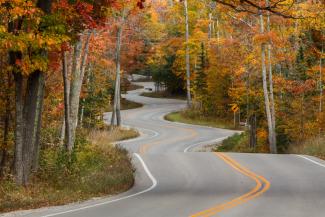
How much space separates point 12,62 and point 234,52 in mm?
34555

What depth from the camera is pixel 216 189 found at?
17.1 m

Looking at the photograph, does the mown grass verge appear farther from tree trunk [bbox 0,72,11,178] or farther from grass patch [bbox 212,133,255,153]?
tree trunk [bbox 0,72,11,178]

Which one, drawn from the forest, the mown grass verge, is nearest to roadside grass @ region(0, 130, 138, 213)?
the forest

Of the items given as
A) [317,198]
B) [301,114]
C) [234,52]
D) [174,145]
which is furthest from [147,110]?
[317,198]

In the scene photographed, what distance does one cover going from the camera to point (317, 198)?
1514 centimetres

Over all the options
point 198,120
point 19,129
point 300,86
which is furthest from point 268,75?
point 19,129

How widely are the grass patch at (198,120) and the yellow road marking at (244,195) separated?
107 feet

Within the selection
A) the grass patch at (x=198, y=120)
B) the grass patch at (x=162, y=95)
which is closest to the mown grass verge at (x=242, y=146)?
the grass patch at (x=198, y=120)

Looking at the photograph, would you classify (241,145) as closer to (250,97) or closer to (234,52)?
(250,97)

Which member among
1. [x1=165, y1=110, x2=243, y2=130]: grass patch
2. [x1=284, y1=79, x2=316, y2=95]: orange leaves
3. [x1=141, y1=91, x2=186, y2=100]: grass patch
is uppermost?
[x1=284, y1=79, x2=316, y2=95]: orange leaves

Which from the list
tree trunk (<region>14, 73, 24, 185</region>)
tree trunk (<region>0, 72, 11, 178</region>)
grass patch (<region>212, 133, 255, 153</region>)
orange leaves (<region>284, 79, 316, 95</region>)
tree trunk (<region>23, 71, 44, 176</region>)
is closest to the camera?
tree trunk (<region>14, 73, 24, 185</region>)

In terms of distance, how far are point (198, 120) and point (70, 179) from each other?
44.5 m

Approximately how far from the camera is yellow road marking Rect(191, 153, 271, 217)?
1294cm

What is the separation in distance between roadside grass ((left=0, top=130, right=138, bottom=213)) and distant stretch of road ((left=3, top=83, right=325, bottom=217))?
604 mm
